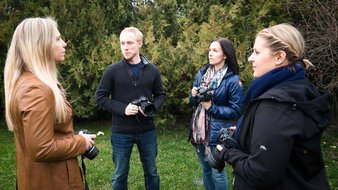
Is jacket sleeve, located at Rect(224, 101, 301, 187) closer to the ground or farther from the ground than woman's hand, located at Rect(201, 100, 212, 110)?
farther from the ground

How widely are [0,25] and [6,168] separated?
3.62m

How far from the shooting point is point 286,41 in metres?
2.08

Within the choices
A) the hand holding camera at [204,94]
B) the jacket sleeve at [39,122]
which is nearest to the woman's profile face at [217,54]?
the hand holding camera at [204,94]

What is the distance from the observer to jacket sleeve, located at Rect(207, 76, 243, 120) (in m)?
3.62

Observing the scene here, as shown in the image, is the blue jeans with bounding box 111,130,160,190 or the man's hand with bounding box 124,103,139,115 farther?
the blue jeans with bounding box 111,130,160,190

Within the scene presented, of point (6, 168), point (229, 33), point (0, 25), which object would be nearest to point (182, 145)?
point (229, 33)

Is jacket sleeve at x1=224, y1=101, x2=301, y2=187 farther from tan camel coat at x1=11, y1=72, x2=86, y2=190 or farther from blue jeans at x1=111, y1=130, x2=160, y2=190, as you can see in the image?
blue jeans at x1=111, y1=130, x2=160, y2=190

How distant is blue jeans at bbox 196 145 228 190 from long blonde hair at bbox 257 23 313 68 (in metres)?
1.87

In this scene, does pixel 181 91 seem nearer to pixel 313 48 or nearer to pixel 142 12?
pixel 142 12

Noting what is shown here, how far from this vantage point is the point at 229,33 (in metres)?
7.46

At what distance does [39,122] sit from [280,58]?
1468 mm

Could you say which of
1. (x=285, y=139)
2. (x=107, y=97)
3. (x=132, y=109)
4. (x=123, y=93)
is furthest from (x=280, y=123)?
(x=107, y=97)

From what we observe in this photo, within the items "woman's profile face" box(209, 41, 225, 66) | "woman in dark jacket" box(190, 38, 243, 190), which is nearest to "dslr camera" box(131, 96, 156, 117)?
"woman in dark jacket" box(190, 38, 243, 190)

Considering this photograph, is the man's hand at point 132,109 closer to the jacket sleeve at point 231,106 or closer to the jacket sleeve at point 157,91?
the jacket sleeve at point 157,91
